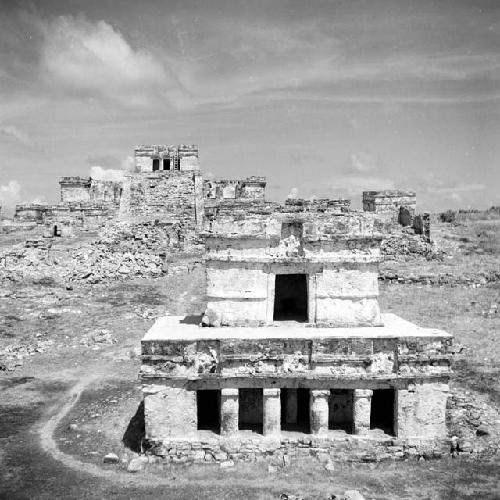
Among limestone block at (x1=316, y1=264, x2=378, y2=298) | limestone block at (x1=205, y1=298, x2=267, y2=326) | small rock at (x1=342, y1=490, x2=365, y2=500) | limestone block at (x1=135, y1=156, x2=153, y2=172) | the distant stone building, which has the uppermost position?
limestone block at (x1=135, y1=156, x2=153, y2=172)

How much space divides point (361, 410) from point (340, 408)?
35.5 inches

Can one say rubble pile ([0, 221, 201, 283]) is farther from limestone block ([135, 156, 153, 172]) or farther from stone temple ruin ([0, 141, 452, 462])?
stone temple ruin ([0, 141, 452, 462])

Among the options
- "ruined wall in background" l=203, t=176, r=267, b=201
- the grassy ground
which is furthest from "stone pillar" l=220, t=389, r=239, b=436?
"ruined wall in background" l=203, t=176, r=267, b=201

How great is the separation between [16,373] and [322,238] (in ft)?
31.4

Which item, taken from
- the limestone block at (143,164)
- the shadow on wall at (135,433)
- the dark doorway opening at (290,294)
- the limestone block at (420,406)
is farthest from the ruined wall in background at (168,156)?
the limestone block at (420,406)

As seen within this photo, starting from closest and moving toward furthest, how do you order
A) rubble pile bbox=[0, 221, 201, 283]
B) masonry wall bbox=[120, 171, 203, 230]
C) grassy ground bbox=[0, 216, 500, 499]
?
grassy ground bbox=[0, 216, 500, 499], rubble pile bbox=[0, 221, 201, 283], masonry wall bbox=[120, 171, 203, 230]

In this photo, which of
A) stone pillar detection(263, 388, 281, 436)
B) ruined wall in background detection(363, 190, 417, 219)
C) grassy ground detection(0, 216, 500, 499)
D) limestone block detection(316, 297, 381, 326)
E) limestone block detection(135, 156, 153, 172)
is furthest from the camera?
ruined wall in background detection(363, 190, 417, 219)

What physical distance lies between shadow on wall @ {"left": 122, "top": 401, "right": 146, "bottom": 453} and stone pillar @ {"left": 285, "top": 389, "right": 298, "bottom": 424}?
2.78m

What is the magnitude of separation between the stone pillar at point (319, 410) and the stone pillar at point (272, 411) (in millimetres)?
615

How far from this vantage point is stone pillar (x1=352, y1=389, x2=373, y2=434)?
32.0 ft

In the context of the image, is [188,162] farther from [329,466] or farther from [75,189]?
[329,466]

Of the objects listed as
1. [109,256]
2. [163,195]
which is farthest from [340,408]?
[163,195]

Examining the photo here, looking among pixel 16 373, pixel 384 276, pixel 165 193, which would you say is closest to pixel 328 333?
pixel 16 373

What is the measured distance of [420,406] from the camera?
31.9 ft
